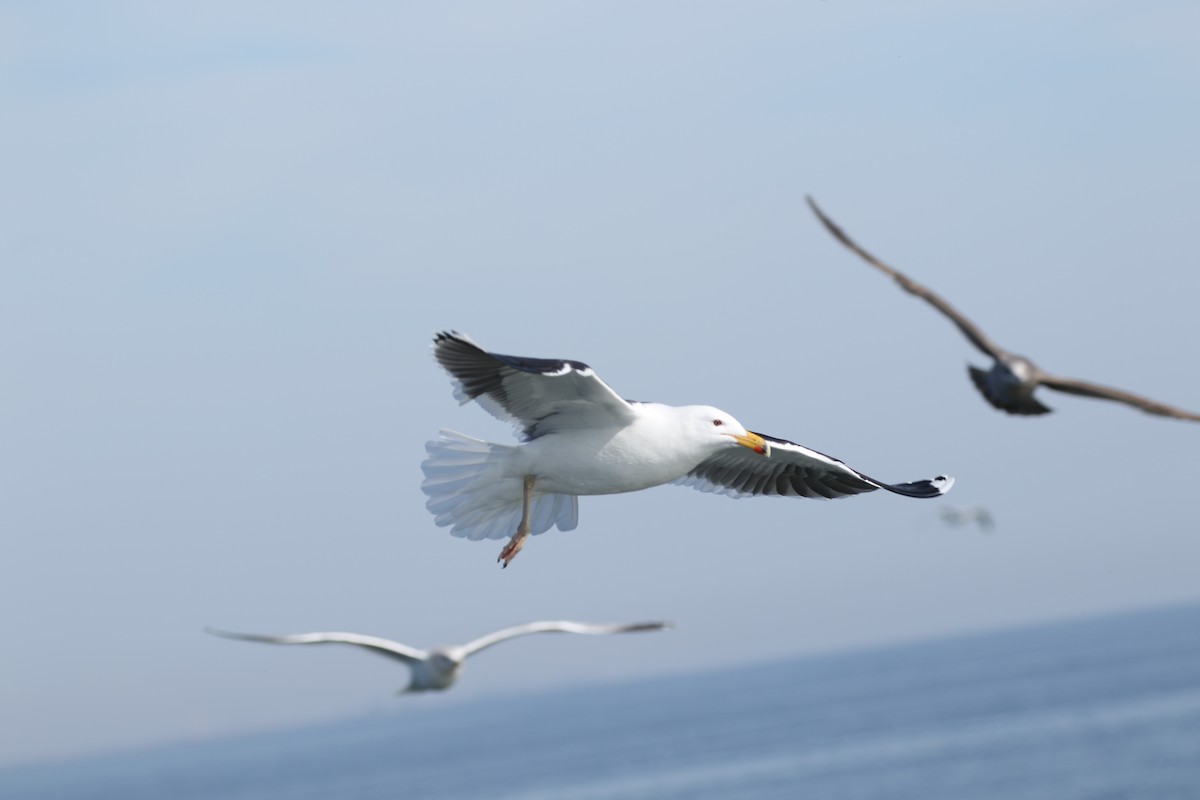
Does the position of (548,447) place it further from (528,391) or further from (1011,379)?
(1011,379)

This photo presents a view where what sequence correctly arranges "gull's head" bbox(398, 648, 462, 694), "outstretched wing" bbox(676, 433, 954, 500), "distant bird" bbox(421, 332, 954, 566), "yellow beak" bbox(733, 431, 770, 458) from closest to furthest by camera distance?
"gull's head" bbox(398, 648, 462, 694)
"distant bird" bbox(421, 332, 954, 566)
"yellow beak" bbox(733, 431, 770, 458)
"outstretched wing" bbox(676, 433, 954, 500)

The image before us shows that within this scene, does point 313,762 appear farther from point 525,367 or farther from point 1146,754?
point 525,367

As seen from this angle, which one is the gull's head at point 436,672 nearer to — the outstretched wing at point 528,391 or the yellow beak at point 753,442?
the outstretched wing at point 528,391

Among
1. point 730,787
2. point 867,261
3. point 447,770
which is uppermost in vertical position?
point 447,770

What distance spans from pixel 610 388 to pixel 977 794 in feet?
175

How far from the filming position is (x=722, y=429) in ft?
41.3

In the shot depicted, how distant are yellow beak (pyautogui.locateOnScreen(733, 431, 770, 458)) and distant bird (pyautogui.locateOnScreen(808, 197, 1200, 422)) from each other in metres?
3.94

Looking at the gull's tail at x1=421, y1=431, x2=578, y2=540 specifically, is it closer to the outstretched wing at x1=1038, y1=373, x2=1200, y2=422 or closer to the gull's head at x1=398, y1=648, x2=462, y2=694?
the gull's head at x1=398, y1=648, x2=462, y2=694

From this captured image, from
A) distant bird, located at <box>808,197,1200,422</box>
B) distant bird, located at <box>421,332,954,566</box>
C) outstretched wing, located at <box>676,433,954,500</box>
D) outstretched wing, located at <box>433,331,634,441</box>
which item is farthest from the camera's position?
outstretched wing, located at <box>676,433,954,500</box>

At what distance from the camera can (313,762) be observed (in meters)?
170

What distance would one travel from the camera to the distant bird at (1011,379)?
8.72m

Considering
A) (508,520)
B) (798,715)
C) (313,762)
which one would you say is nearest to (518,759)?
(798,715)

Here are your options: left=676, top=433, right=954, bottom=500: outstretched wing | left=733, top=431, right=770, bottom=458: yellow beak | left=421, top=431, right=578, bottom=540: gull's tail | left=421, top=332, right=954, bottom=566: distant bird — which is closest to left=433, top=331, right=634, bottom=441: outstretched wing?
left=421, top=332, right=954, bottom=566: distant bird

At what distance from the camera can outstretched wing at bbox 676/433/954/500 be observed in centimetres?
1411
